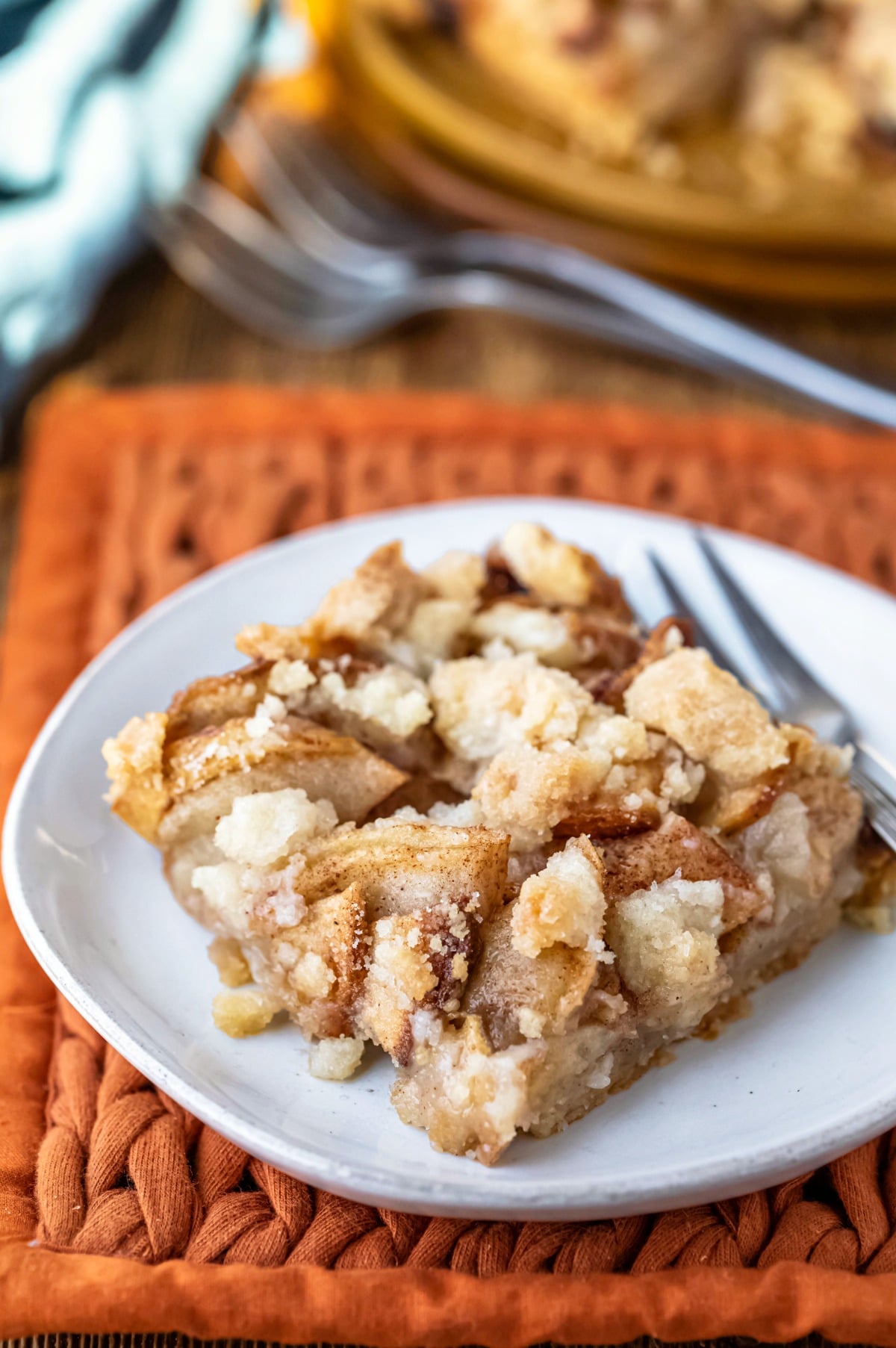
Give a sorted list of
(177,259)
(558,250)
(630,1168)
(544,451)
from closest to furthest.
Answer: (630,1168) → (544,451) → (558,250) → (177,259)

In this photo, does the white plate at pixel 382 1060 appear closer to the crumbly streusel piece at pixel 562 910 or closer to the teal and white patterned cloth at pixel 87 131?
the crumbly streusel piece at pixel 562 910

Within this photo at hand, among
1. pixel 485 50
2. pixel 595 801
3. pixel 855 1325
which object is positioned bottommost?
pixel 855 1325

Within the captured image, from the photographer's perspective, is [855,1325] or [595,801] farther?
[595,801]

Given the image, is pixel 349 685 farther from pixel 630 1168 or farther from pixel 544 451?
pixel 544 451

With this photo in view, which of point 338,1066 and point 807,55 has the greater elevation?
point 807,55

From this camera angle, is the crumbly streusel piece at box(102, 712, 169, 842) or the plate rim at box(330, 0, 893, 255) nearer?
the crumbly streusel piece at box(102, 712, 169, 842)

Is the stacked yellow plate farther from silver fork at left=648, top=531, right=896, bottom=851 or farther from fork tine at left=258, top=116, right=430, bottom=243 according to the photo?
silver fork at left=648, top=531, right=896, bottom=851

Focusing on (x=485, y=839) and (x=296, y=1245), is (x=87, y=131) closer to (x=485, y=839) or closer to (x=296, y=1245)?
(x=485, y=839)

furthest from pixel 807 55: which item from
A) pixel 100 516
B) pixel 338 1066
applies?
pixel 338 1066

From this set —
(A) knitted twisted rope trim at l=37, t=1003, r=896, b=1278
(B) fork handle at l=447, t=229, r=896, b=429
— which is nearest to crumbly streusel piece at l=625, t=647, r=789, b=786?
(A) knitted twisted rope trim at l=37, t=1003, r=896, b=1278
